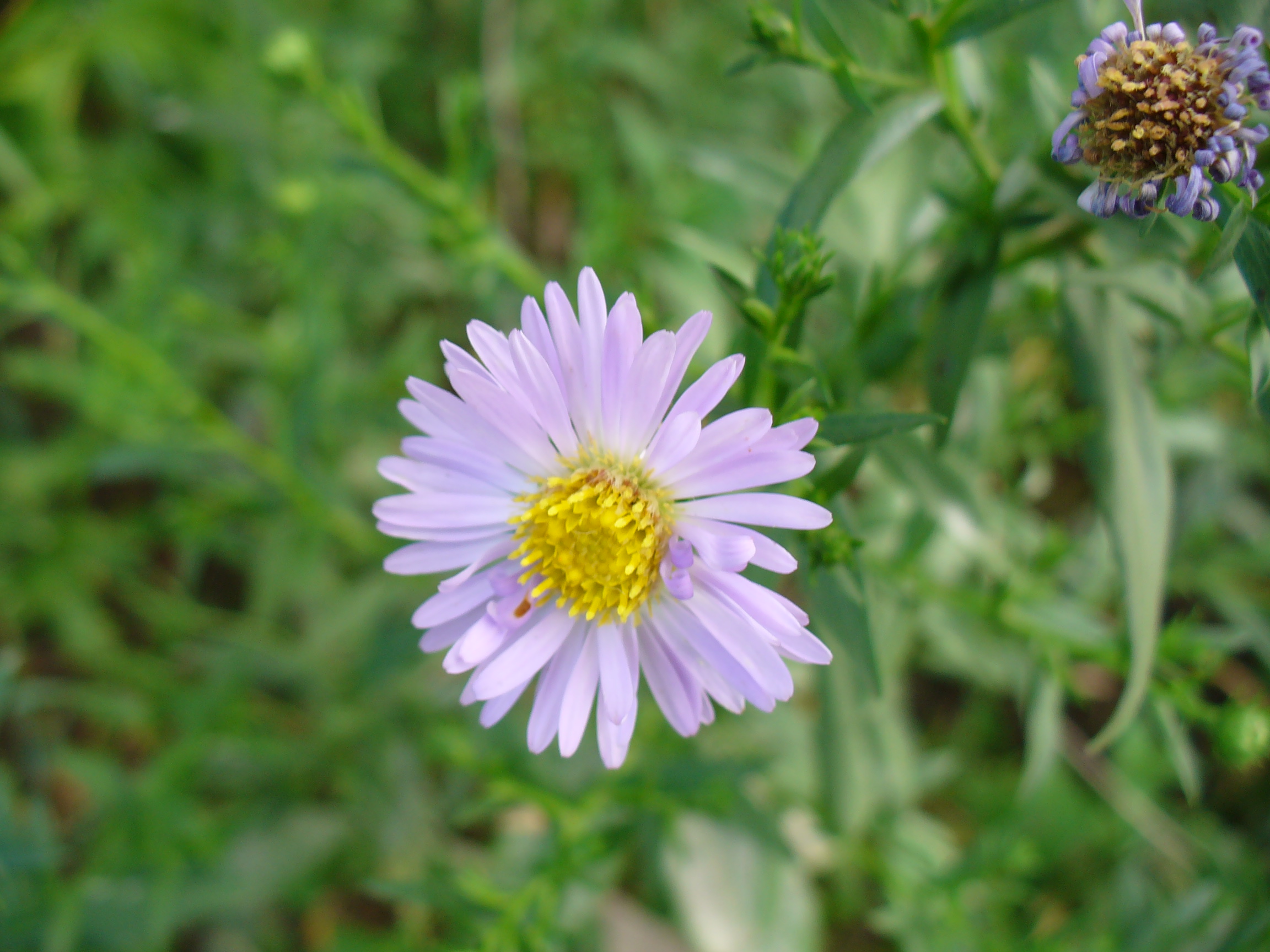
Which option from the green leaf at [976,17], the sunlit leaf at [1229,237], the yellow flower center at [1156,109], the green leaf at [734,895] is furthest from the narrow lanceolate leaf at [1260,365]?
the green leaf at [734,895]

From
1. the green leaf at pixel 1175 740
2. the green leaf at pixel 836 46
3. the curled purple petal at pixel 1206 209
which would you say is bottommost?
the green leaf at pixel 1175 740

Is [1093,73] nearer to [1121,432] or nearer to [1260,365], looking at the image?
[1260,365]

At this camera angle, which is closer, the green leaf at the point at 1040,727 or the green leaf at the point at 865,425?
the green leaf at the point at 865,425

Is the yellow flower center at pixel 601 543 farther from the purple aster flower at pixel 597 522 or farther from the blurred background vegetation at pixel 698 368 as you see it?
the blurred background vegetation at pixel 698 368

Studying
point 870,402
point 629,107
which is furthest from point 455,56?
point 870,402

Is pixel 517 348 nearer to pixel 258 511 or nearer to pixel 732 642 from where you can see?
pixel 732 642

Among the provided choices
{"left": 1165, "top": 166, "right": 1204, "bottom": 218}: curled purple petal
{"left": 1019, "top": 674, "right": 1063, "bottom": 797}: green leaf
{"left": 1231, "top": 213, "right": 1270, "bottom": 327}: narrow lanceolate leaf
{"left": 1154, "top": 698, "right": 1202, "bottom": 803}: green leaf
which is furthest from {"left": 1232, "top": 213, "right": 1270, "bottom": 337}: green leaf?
{"left": 1019, "top": 674, "right": 1063, "bottom": 797}: green leaf

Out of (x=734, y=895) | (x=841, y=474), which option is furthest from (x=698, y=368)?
(x=734, y=895)
